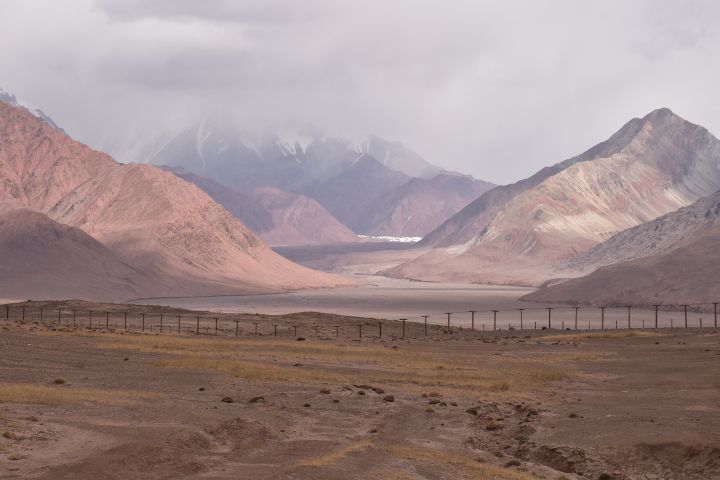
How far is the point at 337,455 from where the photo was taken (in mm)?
33062

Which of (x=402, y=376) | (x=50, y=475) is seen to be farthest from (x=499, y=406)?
(x=50, y=475)

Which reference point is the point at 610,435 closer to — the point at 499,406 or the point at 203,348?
the point at 499,406

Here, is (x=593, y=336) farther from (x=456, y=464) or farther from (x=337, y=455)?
(x=337, y=455)

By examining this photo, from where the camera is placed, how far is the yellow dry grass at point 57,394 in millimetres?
41037

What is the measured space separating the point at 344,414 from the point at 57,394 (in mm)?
11073

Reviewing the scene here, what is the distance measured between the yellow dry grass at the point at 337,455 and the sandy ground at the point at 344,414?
0.07 m

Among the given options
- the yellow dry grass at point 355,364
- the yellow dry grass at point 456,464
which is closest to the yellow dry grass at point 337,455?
the yellow dry grass at point 456,464

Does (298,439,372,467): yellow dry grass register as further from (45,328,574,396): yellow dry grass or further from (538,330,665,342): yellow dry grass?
(538,330,665,342): yellow dry grass

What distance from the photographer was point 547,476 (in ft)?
112

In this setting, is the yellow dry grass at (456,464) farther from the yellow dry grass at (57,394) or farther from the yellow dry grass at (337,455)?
the yellow dry grass at (57,394)

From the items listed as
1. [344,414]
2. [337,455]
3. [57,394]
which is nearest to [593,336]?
[344,414]

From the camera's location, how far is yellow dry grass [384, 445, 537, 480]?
32.3 metres

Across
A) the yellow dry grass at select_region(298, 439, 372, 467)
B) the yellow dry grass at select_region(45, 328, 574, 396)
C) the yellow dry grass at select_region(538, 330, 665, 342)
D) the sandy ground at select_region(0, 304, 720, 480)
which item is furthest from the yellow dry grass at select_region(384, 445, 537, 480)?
the yellow dry grass at select_region(538, 330, 665, 342)

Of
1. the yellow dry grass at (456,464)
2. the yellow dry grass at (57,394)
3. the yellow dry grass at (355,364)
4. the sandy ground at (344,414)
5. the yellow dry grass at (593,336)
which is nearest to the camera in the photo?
the sandy ground at (344,414)
